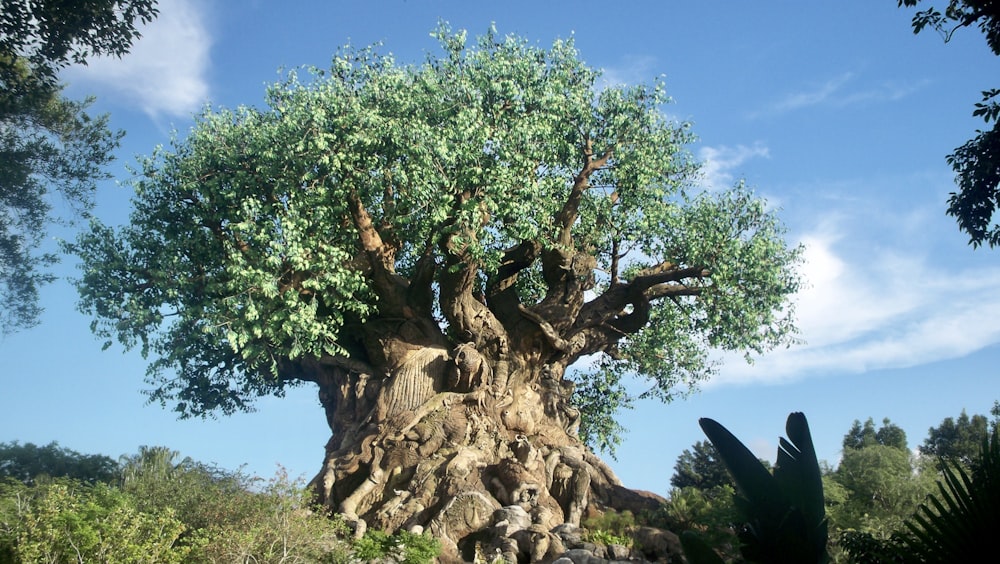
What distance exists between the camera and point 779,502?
26.2ft

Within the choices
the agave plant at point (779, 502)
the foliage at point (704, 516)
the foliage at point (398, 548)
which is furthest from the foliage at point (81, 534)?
the foliage at point (704, 516)

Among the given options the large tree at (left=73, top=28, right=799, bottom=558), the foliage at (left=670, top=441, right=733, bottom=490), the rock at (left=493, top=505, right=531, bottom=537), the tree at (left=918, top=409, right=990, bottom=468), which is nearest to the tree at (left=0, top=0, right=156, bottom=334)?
the large tree at (left=73, top=28, right=799, bottom=558)

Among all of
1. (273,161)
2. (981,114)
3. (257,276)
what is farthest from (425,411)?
(981,114)

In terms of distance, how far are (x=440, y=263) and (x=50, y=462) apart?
48.2 ft

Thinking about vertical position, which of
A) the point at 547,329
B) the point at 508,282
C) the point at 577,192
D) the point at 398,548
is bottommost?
the point at 398,548

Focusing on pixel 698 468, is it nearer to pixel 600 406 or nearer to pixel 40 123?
pixel 600 406

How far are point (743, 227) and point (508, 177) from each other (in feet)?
22.6

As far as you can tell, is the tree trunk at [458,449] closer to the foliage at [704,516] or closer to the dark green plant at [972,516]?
the foliage at [704,516]

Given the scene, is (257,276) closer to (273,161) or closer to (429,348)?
(273,161)

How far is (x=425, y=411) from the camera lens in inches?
734

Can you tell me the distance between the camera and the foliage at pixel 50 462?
24453 mm

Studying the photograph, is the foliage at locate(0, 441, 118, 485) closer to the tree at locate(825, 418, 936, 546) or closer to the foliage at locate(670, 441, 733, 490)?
the tree at locate(825, 418, 936, 546)

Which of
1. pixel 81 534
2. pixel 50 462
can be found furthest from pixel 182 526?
pixel 50 462

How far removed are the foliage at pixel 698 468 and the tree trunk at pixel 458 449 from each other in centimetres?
2030
